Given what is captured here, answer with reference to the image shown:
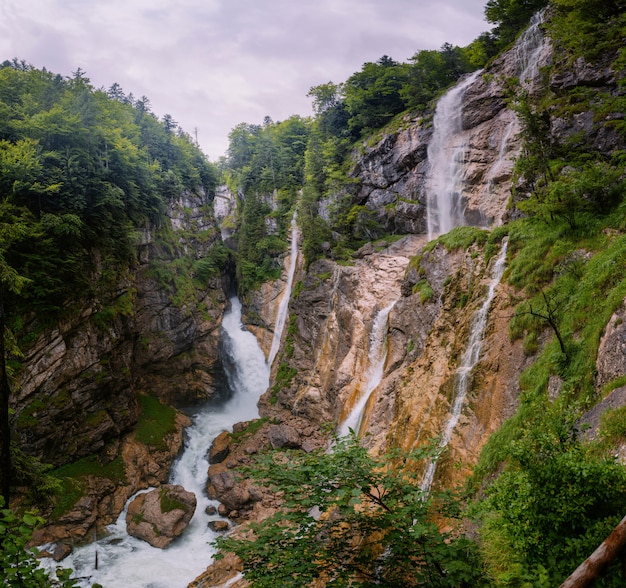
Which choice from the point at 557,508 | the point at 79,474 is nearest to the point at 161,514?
the point at 79,474

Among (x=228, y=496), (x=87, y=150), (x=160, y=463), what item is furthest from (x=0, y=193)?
(x=228, y=496)

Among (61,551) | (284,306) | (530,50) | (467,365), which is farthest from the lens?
(284,306)

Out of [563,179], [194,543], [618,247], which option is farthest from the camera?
[194,543]

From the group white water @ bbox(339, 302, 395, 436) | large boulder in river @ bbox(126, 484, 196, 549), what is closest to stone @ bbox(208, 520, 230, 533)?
large boulder in river @ bbox(126, 484, 196, 549)

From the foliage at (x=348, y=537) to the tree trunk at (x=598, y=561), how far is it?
123cm

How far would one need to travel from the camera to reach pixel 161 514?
61.6ft

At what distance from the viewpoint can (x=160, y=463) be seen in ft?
75.6

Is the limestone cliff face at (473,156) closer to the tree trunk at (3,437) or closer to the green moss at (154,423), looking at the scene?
the tree trunk at (3,437)

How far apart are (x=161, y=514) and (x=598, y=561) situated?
2043 centimetres

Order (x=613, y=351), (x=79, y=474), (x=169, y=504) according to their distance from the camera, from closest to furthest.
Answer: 1. (x=613, y=351)
2. (x=169, y=504)
3. (x=79, y=474)

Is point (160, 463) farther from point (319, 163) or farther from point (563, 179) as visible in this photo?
point (319, 163)

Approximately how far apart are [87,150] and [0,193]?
5229 mm

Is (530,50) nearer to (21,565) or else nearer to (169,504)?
(21,565)

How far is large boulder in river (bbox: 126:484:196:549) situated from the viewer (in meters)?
18.1
